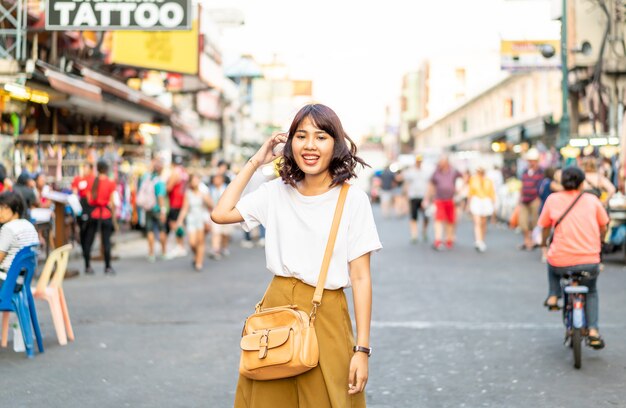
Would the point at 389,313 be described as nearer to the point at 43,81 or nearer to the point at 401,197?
the point at 43,81

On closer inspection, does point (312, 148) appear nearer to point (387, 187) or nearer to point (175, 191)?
point (175, 191)

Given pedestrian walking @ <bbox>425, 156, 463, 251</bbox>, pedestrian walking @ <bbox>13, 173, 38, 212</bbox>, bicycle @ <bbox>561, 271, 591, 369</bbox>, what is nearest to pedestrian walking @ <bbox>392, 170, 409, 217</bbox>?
pedestrian walking @ <bbox>425, 156, 463, 251</bbox>

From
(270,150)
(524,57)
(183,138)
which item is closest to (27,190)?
(270,150)

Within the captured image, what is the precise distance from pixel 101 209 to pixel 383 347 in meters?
6.96

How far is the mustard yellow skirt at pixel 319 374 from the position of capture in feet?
11.0

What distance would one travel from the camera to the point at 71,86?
16.8 m

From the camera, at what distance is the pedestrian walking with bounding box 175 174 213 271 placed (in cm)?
1483

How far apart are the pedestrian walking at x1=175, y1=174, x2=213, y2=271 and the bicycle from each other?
8135 millimetres

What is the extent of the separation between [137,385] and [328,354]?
3530mm

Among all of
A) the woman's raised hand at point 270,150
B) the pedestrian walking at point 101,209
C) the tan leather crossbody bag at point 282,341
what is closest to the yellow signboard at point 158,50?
the pedestrian walking at point 101,209

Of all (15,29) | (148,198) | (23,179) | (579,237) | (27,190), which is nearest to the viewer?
(579,237)

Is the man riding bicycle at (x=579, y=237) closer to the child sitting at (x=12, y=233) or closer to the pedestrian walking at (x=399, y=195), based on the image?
the child sitting at (x=12, y=233)

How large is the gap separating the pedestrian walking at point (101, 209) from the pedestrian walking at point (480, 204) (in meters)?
7.42

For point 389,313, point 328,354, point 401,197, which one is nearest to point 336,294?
point 328,354
